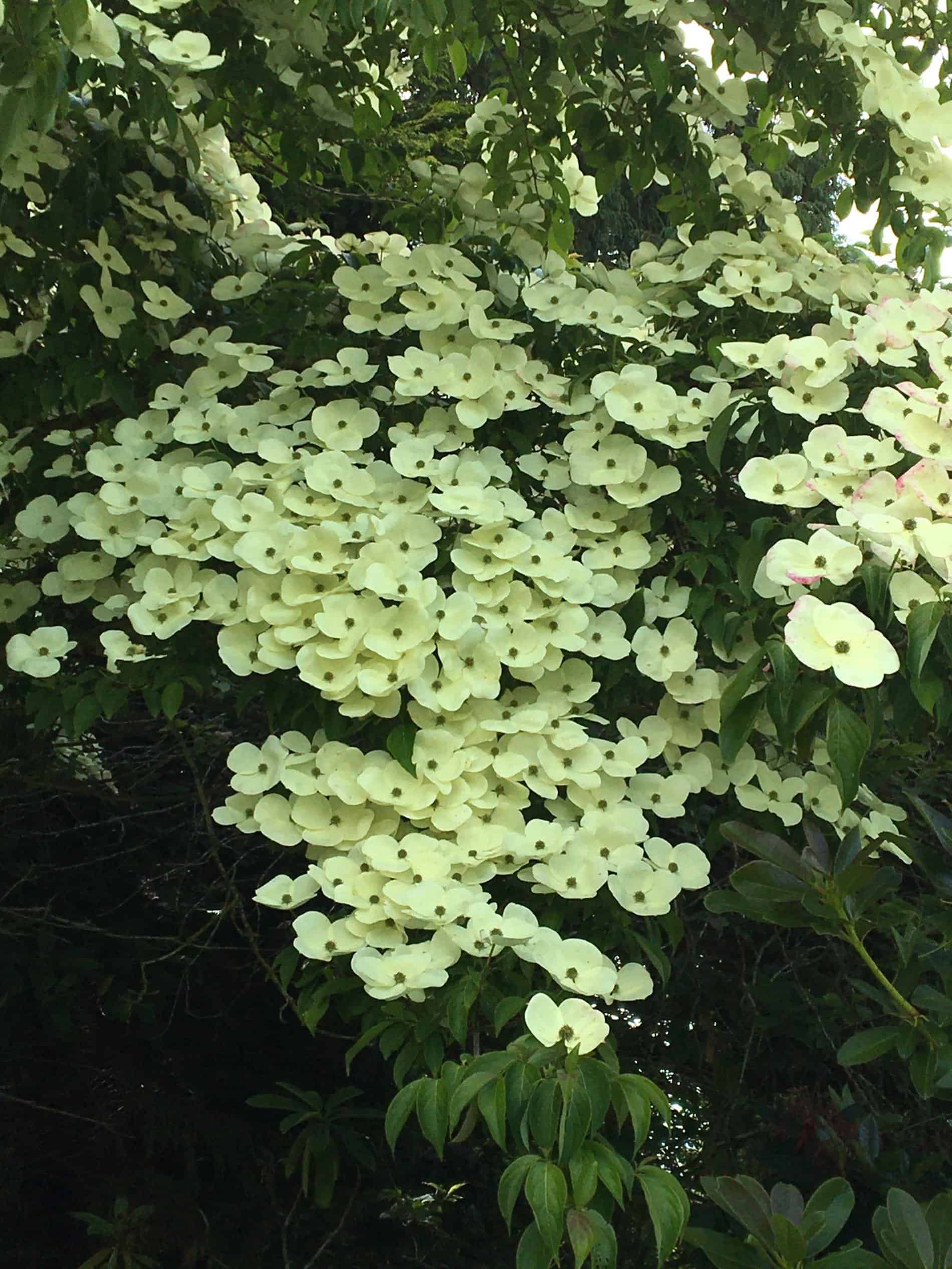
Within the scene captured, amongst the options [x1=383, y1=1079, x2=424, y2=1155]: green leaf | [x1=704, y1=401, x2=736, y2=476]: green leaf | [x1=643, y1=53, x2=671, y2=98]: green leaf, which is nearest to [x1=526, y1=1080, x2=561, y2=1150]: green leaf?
[x1=383, y1=1079, x2=424, y2=1155]: green leaf

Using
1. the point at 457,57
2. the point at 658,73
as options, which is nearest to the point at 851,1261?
the point at 658,73

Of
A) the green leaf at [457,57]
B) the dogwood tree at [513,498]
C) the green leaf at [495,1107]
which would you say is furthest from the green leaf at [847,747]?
the green leaf at [457,57]

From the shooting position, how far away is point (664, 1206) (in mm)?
945

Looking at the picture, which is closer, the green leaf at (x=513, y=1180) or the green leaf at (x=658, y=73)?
the green leaf at (x=513, y=1180)

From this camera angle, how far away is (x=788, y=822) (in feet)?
4.37

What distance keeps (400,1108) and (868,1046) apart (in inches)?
18.4

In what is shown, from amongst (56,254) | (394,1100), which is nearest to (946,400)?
(394,1100)

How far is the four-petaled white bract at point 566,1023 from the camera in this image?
1.02 meters

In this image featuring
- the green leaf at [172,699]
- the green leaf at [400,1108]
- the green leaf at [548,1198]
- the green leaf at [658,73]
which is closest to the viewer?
the green leaf at [548,1198]

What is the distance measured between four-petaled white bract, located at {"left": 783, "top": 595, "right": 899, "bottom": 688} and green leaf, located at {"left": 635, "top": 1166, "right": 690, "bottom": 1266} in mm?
437

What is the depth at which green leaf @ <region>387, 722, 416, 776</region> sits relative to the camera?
119cm

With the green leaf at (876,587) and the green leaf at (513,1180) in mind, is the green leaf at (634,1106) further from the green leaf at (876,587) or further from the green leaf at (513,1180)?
the green leaf at (876,587)

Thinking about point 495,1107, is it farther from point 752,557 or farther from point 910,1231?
point 752,557

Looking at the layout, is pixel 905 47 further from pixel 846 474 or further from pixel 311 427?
pixel 311 427
